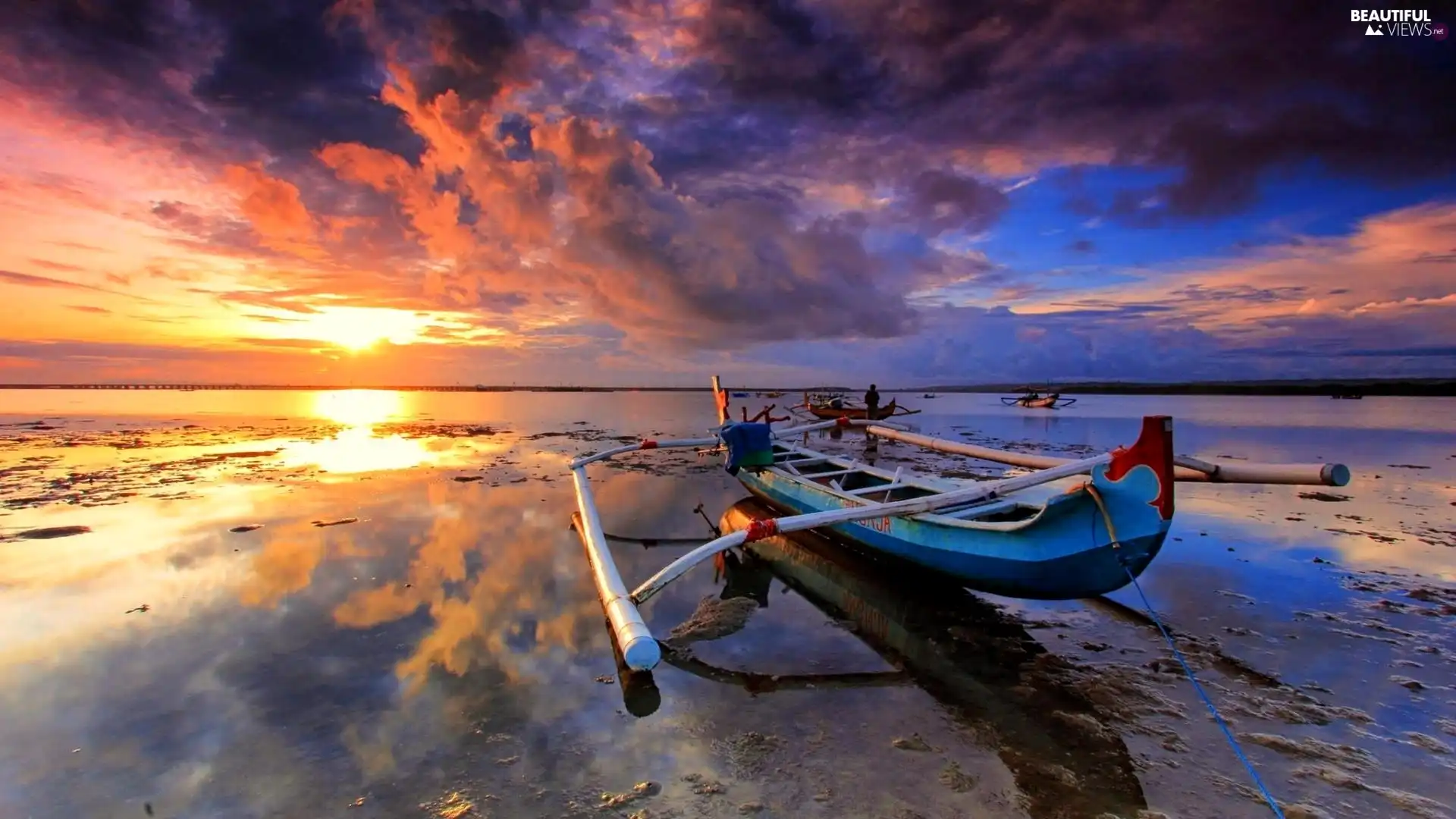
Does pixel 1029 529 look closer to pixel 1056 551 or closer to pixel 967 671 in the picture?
pixel 1056 551

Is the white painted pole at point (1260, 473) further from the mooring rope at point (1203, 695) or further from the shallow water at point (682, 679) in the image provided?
the shallow water at point (682, 679)

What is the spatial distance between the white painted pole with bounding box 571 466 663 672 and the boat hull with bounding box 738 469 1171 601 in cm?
385

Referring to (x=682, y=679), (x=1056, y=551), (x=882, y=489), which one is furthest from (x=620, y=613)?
(x=882, y=489)

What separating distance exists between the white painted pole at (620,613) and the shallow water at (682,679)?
489 mm

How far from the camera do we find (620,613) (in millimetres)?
6285

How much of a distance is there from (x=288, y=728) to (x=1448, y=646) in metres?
11.9

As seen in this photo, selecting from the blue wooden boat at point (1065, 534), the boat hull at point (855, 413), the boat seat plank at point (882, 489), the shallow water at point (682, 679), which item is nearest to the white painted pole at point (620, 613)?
the shallow water at point (682, 679)

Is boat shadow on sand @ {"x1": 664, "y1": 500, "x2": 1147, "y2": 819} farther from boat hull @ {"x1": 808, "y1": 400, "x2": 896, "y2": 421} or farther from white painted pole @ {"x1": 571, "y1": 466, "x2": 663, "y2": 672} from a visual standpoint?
boat hull @ {"x1": 808, "y1": 400, "x2": 896, "y2": 421}

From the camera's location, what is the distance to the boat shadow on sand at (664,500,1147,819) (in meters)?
4.47

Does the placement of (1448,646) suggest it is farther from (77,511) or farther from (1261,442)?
(1261,442)

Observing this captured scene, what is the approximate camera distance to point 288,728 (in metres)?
5.10

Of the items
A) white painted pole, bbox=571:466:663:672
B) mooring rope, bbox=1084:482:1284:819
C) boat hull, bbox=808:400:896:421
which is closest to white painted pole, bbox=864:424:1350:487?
mooring rope, bbox=1084:482:1284:819

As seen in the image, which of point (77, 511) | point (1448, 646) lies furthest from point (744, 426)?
point (77, 511)

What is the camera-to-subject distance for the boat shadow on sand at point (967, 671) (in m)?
4.47
